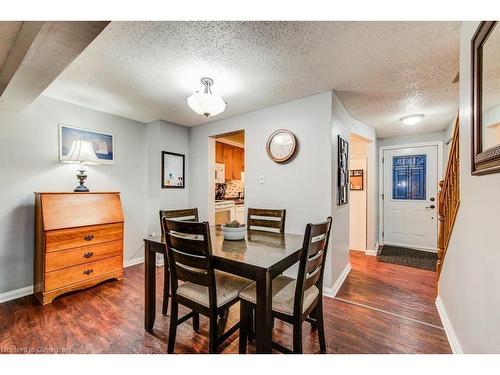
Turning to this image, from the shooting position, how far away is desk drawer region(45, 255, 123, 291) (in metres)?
2.28

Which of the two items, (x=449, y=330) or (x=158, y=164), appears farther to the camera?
(x=158, y=164)

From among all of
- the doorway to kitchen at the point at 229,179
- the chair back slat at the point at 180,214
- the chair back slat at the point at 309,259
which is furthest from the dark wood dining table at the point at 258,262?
the doorway to kitchen at the point at 229,179

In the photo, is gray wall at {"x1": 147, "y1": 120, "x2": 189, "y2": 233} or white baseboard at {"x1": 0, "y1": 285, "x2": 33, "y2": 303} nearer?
white baseboard at {"x1": 0, "y1": 285, "x2": 33, "y2": 303}

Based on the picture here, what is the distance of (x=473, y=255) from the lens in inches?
52.0

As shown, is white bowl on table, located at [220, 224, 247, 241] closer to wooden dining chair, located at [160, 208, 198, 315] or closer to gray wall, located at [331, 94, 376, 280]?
wooden dining chair, located at [160, 208, 198, 315]

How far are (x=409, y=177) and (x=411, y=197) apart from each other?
0.39 m

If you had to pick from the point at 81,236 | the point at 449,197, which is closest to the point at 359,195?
the point at 449,197

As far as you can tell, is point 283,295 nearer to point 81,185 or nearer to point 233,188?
point 81,185

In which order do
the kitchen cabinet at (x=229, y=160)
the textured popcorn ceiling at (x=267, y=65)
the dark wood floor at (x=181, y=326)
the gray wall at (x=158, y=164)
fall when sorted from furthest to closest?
1. the kitchen cabinet at (x=229, y=160)
2. the gray wall at (x=158, y=164)
3. the dark wood floor at (x=181, y=326)
4. the textured popcorn ceiling at (x=267, y=65)

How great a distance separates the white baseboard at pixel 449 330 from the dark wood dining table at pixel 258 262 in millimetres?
1205

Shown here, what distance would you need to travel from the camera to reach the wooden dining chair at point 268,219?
7.71ft

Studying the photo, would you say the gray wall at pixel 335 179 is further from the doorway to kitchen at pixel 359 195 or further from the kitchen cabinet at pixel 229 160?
the kitchen cabinet at pixel 229 160

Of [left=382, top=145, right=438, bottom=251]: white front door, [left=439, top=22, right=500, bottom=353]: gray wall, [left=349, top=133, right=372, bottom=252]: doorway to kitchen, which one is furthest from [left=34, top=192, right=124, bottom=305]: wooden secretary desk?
[left=382, top=145, right=438, bottom=251]: white front door
